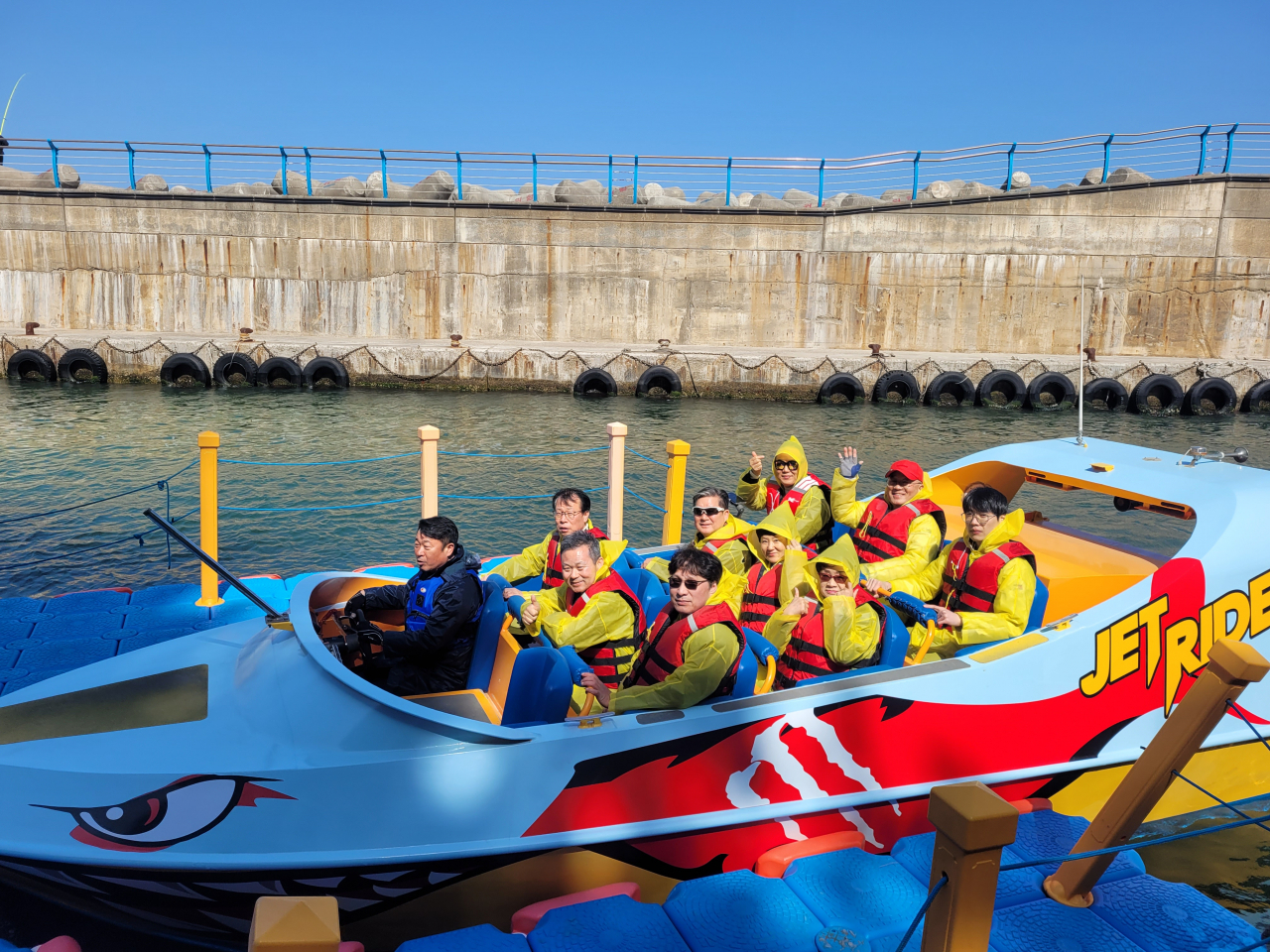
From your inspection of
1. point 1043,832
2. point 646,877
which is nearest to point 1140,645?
point 1043,832

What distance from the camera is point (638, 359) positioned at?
21.1 m

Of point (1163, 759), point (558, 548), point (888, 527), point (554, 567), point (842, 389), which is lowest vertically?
point (1163, 759)

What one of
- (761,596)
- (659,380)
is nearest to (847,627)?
(761,596)

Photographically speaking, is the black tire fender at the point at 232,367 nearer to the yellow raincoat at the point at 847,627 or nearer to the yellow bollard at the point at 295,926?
the yellow raincoat at the point at 847,627

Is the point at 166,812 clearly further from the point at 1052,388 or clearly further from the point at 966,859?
the point at 1052,388

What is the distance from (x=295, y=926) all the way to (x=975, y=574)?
4001mm

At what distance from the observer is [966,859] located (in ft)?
7.23

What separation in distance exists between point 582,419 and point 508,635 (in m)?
13.6

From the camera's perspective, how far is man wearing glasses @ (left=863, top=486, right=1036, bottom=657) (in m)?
4.49

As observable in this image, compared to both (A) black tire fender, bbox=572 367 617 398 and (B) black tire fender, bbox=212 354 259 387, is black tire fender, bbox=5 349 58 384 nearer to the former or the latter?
(B) black tire fender, bbox=212 354 259 387

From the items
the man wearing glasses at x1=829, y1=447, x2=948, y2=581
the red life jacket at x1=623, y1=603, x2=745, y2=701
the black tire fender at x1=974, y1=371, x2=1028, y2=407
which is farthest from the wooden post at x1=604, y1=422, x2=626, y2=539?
the black tire fender at x1=974, y1=371, x2=1028, y2=407

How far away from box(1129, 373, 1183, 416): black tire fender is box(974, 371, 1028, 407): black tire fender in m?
2.50

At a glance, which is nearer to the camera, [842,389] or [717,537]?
[717,537]

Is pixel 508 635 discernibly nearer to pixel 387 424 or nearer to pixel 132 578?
pixel 132 578
